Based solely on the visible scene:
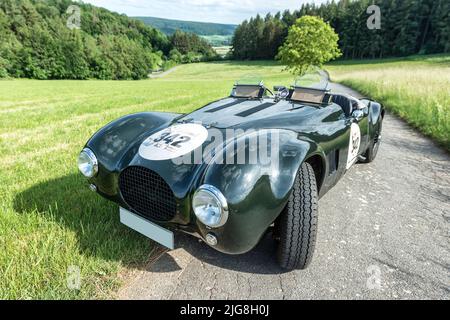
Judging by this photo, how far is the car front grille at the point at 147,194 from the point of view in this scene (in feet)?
6.93

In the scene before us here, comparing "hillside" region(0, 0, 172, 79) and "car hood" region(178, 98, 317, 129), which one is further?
"hillside" region(0, 0, 172, 79)

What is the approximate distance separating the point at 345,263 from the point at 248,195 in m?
1.17

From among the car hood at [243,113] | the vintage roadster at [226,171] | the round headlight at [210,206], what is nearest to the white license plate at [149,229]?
the vintage roadster at [226,171]

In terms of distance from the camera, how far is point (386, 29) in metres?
58.4

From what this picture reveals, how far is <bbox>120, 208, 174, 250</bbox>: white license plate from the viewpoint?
83.4 inches

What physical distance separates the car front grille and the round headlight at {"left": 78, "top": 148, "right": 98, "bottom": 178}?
359 millimetres

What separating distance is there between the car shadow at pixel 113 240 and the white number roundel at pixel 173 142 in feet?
2.58

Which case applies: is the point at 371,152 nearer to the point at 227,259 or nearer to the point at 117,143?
the point at 227,259

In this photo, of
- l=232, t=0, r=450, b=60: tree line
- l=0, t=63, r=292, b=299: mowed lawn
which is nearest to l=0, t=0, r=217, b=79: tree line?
l=232, t=0, r=450, b=60: tree line

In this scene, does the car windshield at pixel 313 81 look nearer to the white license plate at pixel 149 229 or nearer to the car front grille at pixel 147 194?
the car front grille at pixel 147 194

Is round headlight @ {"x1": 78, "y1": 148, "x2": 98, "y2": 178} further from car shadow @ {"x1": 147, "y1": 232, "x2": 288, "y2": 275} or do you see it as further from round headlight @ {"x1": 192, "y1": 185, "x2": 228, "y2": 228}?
round headlight @ {"x1": 192, "y1": 185, "x2": 228, "y2": 228}

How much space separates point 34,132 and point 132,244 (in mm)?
5761
